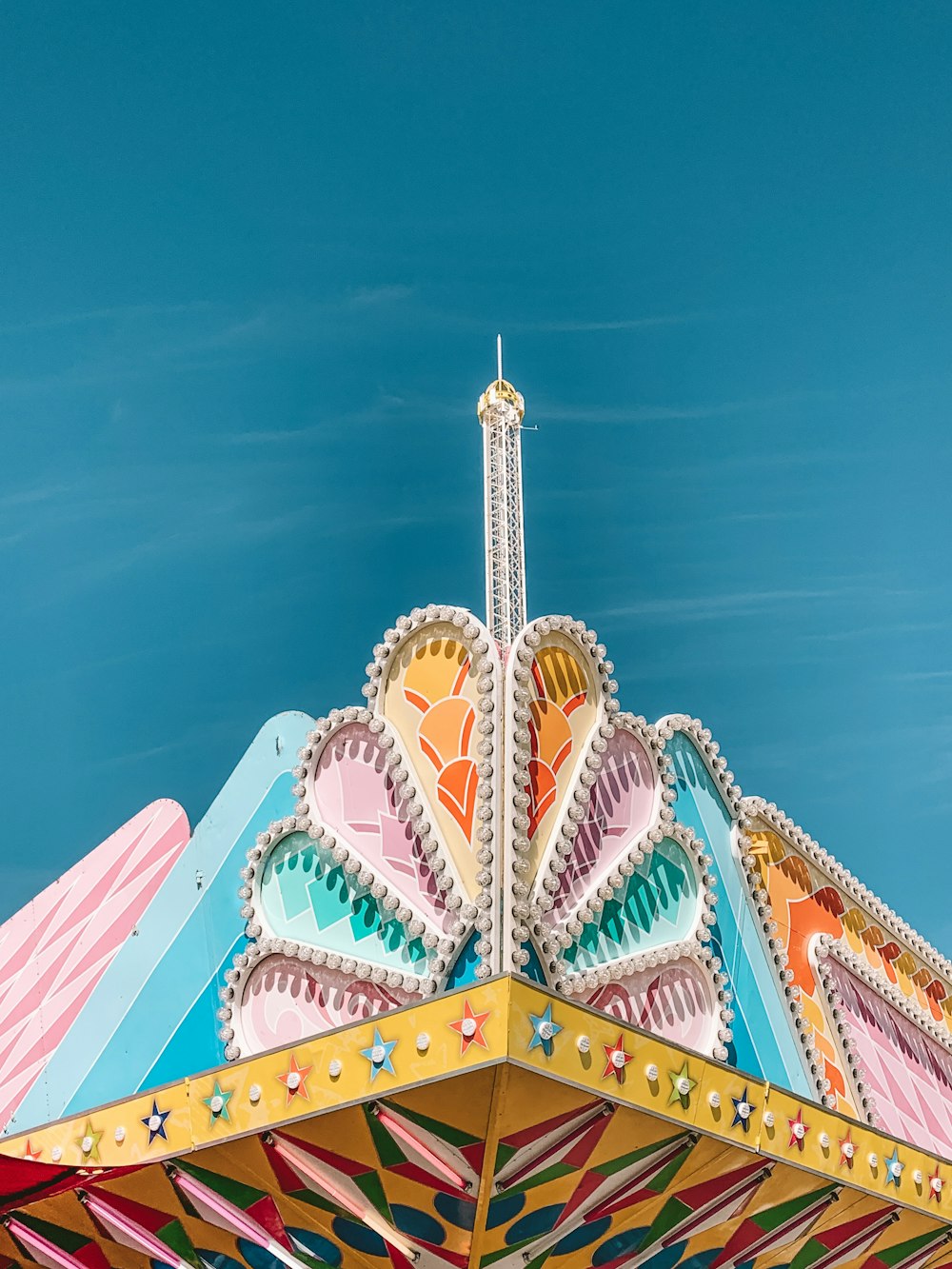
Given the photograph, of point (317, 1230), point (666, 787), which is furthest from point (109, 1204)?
point (666, 787)

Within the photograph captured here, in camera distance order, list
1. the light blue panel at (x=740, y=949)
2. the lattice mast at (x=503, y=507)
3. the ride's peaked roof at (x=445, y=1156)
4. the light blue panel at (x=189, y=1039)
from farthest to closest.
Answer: the lattice mast at (x=503, y=507)
the light blue panel at (x=740, y=949)
the light blue panel at (x=189, y=1039)
the ride's peaked roof at (x=445, y=1156)

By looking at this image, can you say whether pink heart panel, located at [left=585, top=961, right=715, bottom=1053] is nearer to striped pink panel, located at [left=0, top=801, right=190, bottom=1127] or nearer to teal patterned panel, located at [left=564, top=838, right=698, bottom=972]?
teal patterned panel, located at [left=564, top=838, right=698, bottom=972]

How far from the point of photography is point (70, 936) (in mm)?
20219

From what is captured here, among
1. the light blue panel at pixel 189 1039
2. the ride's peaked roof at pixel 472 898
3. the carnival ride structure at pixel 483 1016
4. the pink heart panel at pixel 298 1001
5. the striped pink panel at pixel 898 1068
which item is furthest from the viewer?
the striped pink panel at pixel 898 1068

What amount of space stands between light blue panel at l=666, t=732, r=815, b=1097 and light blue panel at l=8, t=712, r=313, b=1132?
14.5 feet

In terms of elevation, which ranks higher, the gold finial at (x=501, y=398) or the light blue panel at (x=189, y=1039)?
the gold finial at (x=501, y=398)

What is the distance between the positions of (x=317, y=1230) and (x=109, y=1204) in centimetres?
179

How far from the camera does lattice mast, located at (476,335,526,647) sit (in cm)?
1969

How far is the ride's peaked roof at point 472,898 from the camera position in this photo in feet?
48.4

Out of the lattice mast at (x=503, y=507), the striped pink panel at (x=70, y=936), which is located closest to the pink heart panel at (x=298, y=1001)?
the striped pink panel at (x=70, y=936)

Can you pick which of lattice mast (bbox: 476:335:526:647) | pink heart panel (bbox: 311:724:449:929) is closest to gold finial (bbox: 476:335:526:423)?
lattice mast (bbox: 476:335:526:647)

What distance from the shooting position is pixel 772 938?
17359 millimetres

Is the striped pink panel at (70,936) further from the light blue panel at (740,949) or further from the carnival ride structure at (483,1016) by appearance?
the light blue panel at (740,949)

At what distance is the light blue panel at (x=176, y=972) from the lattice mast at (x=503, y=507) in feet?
10.6
